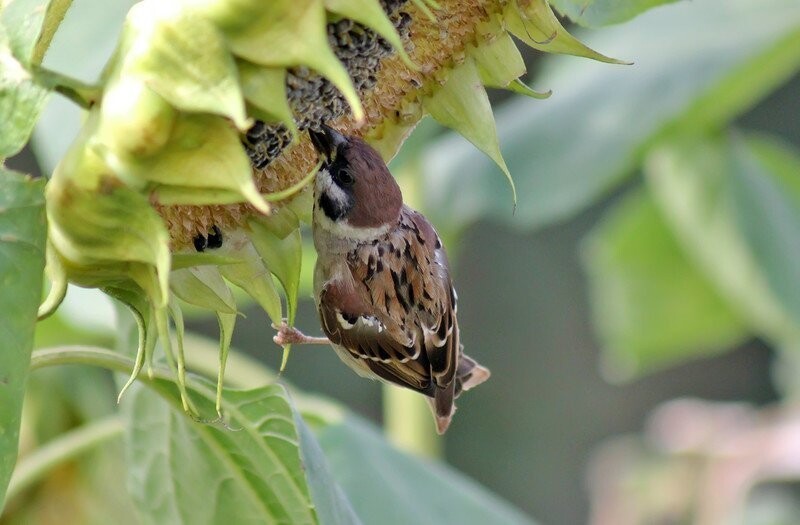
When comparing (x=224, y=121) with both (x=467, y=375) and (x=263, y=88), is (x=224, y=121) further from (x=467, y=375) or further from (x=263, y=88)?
(x=467, y=375)

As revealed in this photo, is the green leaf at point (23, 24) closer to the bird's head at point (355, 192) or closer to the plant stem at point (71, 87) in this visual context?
the plant stem at point (71, 87)

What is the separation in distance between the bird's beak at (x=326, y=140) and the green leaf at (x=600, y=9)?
264 millimetres

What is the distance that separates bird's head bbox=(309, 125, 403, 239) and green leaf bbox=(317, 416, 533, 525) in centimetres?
32

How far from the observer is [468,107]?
48.6 inches

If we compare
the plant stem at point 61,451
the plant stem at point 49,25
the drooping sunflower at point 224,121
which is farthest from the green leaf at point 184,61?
the plant stem at point 61,451

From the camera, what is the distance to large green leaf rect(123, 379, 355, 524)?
133 centimetres

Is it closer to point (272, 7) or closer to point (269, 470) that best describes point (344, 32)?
point (272, 7)

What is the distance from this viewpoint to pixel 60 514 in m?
1.93

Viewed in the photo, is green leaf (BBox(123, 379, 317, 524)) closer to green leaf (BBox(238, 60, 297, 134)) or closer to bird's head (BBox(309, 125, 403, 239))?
bird's head (BBox(309, 125, 403, 239))

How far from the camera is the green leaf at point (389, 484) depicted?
5.84 feet

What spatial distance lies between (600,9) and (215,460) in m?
0.67

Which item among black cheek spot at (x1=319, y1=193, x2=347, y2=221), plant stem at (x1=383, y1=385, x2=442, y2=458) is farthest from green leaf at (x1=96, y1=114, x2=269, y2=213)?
plant stem at (x1=383, y1=385, x2=442, y2=458)

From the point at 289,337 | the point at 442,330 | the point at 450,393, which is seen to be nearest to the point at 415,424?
the point at 450,393

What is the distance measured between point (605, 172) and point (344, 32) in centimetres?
171
